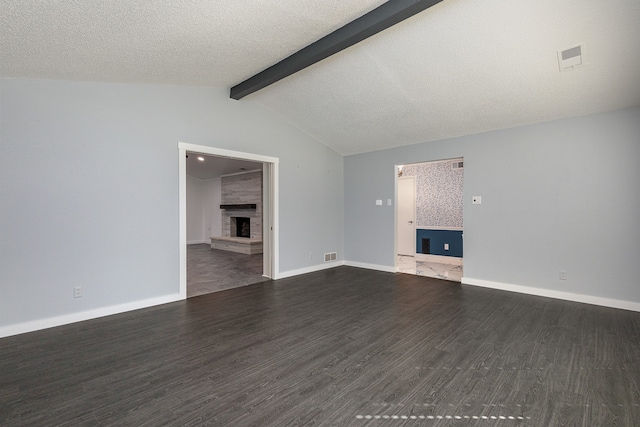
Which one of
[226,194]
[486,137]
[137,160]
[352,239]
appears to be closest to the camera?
[137,160]

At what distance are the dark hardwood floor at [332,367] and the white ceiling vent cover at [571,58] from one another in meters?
2.71

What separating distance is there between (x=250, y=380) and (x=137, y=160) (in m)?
3.00

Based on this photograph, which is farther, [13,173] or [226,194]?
[226,194]

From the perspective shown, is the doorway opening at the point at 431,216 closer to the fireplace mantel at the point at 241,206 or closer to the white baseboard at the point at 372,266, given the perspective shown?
the white baseboard at the point at 372,266

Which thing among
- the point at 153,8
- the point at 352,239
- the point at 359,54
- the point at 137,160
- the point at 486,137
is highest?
the point at 359,54

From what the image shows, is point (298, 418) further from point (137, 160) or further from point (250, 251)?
point (250, 251)

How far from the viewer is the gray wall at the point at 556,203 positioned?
11.8 ft

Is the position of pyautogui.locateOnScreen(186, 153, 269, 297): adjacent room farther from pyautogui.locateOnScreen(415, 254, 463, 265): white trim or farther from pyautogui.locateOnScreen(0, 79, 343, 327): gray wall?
pyautogui.locateOnScreen(415, 254, 463, 265): white trim

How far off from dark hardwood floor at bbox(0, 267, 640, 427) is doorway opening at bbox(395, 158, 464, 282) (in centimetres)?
315

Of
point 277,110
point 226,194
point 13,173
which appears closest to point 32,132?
point 13,173

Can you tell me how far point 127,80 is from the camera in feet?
11.3

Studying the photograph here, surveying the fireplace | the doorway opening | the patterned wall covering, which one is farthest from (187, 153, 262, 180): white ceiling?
the patterned wall covering

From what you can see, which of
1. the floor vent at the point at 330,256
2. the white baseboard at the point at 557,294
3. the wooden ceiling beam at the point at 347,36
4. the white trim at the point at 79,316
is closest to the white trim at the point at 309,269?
the floor vent at the point at 330,256

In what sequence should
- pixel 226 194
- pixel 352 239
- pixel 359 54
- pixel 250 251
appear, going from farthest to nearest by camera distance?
pixel 226 194 < pixel 250 251 < pixel 352 239 < pixel 359 54
